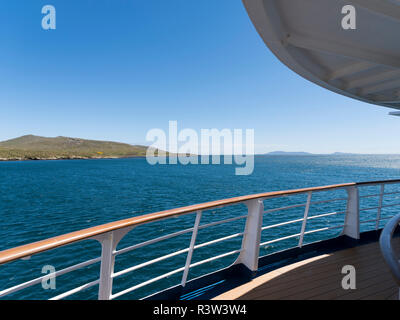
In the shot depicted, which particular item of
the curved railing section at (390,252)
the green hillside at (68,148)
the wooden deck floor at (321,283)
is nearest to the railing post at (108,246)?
the wooden deck floor at (321,283)

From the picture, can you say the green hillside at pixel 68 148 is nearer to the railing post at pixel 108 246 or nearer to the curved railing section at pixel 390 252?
the railing post at pixel 108 246

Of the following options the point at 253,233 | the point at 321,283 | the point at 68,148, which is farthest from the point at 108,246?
the point at 68,148

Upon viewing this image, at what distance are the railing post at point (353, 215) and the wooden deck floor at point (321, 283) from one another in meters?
0.37

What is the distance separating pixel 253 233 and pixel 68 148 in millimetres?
90095

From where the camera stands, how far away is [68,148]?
7638 cm

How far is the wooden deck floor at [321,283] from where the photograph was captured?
5.32 ft

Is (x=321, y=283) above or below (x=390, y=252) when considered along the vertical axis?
below

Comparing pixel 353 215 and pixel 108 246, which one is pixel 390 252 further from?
pixel 353 215

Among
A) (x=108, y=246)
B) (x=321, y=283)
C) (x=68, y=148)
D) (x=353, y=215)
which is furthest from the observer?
(x=68, y=148)

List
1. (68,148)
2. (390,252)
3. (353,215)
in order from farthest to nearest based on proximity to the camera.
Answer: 1. (68,148)
2. (353,215)
3. (390,252)

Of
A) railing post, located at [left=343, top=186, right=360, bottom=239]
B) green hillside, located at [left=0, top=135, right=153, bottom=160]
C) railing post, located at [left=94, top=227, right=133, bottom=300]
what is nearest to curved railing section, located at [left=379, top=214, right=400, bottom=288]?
railing post, located at [left=94, top=227, right=133, bottom=300]

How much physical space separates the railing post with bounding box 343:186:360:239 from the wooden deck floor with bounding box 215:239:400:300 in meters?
0.37
